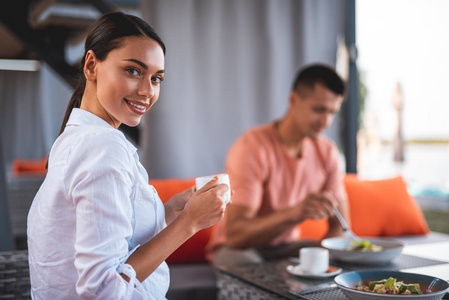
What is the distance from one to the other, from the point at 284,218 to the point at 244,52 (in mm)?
1774

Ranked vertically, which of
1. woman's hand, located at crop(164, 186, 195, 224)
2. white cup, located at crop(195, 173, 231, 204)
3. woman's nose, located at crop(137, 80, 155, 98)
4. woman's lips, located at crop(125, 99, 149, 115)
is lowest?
woman's hand, located at crop(164, 186, 195, 224)

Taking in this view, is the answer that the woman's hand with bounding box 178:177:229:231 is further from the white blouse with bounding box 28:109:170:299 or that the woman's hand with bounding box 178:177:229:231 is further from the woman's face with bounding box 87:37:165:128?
the woman's face with bounding box 87:37:165:128

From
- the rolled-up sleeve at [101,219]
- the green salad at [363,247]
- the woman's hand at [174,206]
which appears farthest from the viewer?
the green salad at [363,247]

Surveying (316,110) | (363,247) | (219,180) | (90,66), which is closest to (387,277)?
(363,247)

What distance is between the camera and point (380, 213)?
296 centimetres

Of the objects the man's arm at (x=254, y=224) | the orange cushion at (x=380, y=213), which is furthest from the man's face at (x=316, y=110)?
the orange cushion at (x=380, y=213)

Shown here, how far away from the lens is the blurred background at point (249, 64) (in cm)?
308

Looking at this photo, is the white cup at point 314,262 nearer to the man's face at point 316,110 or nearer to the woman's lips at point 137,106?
the woman's lips at point 137,106

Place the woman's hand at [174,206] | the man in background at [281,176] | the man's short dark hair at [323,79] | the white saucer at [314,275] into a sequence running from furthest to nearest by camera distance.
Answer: the man's short dark hair at [323,79]
the man in background at [281,176]
the white saucer at [314,275]
the woman's hand at [174,206]

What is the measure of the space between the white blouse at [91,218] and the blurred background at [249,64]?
863 mm

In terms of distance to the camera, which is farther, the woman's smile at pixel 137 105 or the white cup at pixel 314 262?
the white cup at pixel 314 262

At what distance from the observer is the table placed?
1272 mm

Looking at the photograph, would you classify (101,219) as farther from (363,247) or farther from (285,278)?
(363,247)

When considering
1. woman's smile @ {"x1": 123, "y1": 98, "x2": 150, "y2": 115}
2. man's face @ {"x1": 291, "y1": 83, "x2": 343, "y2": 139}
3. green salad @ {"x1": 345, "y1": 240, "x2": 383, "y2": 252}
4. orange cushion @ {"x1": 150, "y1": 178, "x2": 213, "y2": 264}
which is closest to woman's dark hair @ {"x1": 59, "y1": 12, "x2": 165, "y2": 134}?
woman's smile @ {"x1": 123, "y1": 98, "x2": 150, "y2": 115}
